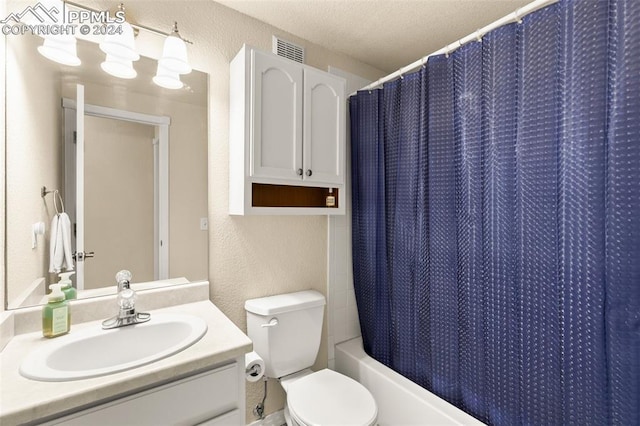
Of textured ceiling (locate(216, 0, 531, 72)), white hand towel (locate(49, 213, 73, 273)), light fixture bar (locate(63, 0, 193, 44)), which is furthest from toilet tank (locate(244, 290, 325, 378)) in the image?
textured ceiling (locate(216, 0, 531, 72))

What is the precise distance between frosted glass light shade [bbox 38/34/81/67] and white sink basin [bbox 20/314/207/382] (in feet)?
3.39

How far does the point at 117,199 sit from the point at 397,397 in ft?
5.47

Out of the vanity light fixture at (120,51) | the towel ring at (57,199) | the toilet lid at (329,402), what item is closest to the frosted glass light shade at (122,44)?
the vanity light fixture at (120,51)

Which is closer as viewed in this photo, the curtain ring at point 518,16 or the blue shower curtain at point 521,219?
the blue shower curtain at point 521,219

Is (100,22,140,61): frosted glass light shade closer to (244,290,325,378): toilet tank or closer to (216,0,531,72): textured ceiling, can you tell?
(216,0,531,72): textured ceiling

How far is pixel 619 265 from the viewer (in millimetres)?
932

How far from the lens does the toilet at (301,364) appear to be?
50.9 inches

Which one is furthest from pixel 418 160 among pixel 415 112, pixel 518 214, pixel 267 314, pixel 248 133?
pixel 267 314

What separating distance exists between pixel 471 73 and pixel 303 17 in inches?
37.1

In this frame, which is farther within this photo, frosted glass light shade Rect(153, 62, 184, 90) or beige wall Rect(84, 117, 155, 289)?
frosted glass light shade Rect(153, 62, 184, 90)

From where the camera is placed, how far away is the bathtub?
4.47 ft

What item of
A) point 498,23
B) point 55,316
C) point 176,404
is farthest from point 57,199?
point 498,23

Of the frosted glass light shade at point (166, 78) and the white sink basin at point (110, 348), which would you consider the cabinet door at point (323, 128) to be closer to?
the frosted glass light shade at point (166, 78)

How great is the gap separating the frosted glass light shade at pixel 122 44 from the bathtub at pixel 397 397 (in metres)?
1.95
